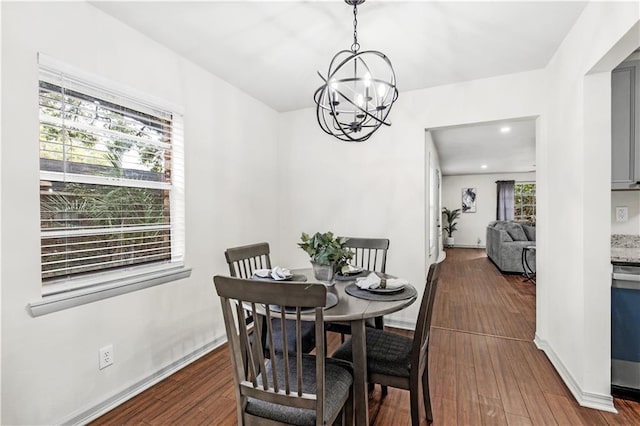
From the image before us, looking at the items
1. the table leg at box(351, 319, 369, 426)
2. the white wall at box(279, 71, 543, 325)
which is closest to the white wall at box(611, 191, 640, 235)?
the white wall at box(279, 71, 543, 325)

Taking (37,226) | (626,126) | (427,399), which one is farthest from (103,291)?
(626,126)

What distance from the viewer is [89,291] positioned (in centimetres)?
186

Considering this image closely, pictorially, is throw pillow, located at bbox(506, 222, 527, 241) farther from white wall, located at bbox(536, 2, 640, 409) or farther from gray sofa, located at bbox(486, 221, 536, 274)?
white wall, located at bbox(536, 2, 640, 409)

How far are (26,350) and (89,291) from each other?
1.23 ft

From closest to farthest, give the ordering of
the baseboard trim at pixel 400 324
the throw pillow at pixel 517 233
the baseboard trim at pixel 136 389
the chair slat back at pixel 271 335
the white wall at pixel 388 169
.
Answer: the chair slat back at pixel 271 335 → the baseboard trim at pixel 136 389 → the white wall at pixel 388 169 → the baseboard trim at pixel 400 324 → the throw pillow at pixel 517 233

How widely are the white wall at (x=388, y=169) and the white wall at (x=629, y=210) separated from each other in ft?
3.14

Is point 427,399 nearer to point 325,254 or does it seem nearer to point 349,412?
point 349,412

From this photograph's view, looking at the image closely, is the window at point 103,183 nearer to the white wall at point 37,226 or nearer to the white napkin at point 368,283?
the white wall at point 37,226

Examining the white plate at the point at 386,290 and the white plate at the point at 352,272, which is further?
the white plate at the point at 352,272

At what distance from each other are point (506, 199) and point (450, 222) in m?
1.73

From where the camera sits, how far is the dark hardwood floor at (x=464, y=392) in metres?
1.89

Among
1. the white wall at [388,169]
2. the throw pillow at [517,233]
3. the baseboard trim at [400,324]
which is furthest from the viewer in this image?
the throw pillow at [517,233]

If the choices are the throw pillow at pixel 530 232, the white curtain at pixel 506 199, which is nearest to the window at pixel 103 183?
the throw pillow at pixel 530 232

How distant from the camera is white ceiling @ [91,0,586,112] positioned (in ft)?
6.41
